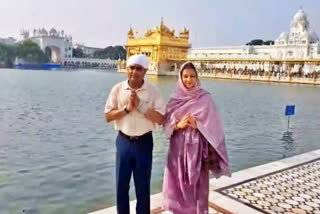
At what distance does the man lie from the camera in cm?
225


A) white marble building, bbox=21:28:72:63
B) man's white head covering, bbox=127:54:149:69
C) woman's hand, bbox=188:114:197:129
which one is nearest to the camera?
man's white head covering, bbox=127:54:149:69

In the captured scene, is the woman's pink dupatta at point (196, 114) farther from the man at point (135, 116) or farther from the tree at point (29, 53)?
the tree at point (29, 53)

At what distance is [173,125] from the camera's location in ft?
7.91

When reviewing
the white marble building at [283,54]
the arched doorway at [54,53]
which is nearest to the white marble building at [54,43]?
the arched doorway at [54,53]

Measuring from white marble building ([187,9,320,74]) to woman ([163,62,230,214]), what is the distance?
134 ft

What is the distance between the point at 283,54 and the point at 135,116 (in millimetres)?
53325

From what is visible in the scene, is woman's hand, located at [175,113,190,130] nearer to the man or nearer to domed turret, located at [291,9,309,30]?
the man

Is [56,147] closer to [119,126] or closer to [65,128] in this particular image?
[65,128]

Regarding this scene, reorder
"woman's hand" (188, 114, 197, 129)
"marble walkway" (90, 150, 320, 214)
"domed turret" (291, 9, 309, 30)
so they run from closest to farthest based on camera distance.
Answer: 1. "woman's hand" (188, 114, 197, 129)
2. "marble walkway" (90, 150, 320, 214)
3. "domed turret" (291, 9, 309, 30)

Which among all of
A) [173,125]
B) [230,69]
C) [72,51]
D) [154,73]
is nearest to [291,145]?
[173,125]

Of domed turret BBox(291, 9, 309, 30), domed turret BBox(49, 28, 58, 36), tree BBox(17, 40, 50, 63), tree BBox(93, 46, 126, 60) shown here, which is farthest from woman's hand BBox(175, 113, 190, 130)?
domed turret BBox(49, 28, 58, 36)

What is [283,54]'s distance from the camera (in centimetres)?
5212

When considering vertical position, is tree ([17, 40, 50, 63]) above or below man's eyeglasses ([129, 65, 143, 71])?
above

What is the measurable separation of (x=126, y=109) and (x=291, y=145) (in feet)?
18.5
